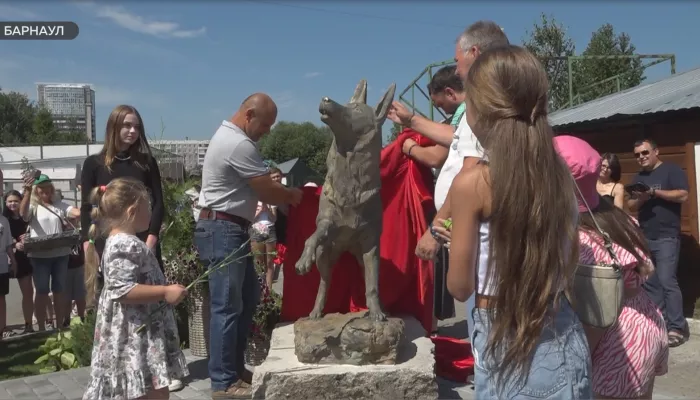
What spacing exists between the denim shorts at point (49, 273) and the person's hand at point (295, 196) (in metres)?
4.10

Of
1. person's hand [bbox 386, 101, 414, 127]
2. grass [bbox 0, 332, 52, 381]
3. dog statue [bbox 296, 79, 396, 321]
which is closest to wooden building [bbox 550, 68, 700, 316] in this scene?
person's hand [bbox 386, 101, 414, 127]

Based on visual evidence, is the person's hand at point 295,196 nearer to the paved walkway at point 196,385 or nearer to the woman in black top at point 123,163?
the woman in black top at point 123,163

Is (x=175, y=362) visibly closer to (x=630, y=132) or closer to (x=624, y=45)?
(x=630, y=132)

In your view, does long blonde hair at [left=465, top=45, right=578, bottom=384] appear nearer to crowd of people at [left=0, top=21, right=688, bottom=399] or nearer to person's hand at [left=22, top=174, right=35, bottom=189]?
crowd of people at [left=0, top=21, right=688, bottom=399]

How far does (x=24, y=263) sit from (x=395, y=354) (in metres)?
5.75

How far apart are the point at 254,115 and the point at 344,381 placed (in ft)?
5.70

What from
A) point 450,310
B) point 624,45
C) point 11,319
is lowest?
point 11,319

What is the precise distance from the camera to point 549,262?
5.67 feet

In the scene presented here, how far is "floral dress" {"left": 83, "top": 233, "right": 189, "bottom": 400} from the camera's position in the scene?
10.0 ft

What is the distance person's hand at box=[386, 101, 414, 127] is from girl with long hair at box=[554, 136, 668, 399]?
168cm

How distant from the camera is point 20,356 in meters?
6.51

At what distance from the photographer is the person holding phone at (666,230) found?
20.1 feet

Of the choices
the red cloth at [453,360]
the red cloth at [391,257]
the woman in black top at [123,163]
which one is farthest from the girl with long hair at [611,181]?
the woman in black top at [123,163]

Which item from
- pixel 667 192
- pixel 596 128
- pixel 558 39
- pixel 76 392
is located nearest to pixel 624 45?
pixel 558 39
